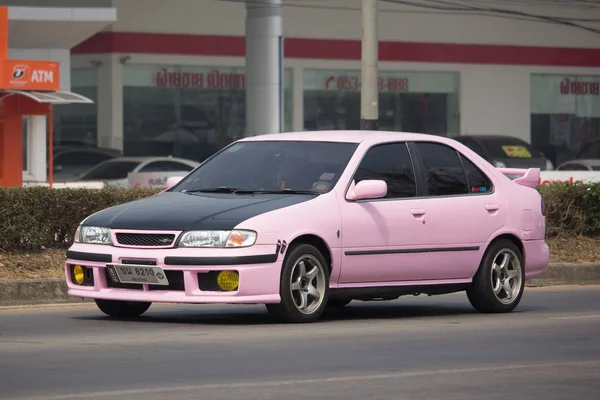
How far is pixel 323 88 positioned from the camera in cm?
5016

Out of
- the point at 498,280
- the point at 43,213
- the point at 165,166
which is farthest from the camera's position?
the point at 165,166

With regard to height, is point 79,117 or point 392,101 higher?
point 392,101

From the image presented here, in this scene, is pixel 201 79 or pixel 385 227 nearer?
pixel 385 227

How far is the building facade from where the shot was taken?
45906 mm

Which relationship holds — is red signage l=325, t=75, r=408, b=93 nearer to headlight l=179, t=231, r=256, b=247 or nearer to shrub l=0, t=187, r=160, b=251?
shrub l=0, t=187, r=160, b=251

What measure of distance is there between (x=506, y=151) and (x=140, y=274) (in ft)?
94.8

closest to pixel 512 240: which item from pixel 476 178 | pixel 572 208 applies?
pixel 476 178

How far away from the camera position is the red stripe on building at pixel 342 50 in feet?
150

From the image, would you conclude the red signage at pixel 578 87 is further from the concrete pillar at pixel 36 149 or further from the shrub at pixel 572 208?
the shrub at pixel 572 208

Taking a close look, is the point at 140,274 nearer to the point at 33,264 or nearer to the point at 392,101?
the point at 33,264

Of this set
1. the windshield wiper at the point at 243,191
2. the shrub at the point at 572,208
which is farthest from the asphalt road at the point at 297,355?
the shrub at the point at 572,208

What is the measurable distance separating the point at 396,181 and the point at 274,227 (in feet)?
5.56

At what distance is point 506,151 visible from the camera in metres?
39.6

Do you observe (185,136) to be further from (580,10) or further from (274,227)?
(274,227)
